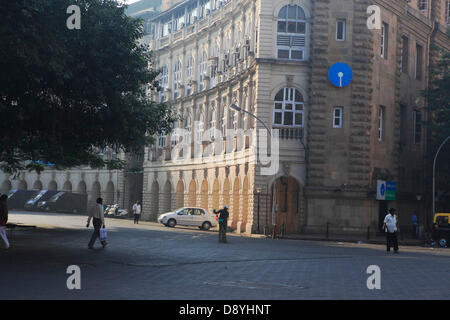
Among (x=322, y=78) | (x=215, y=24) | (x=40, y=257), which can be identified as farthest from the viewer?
(x=215, y=24)

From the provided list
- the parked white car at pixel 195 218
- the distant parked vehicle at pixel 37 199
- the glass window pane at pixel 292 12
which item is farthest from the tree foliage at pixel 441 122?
the distant parked vehicle at pixel 37 199

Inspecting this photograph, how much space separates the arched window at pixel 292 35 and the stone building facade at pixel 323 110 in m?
0.06

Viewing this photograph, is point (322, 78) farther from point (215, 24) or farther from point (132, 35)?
point (132, 35)

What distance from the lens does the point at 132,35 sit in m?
20.3

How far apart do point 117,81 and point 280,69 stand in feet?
82.5

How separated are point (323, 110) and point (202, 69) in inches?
764

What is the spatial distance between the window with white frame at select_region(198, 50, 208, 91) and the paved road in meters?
35.1

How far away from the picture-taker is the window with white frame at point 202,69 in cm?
5894

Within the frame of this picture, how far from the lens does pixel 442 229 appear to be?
1455 inches

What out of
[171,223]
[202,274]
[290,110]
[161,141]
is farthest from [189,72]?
[202,274]

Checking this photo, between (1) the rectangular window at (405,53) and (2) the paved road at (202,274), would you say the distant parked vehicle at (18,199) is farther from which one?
(2) the paved road at (202,274)

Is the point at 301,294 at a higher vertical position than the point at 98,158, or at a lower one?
lower

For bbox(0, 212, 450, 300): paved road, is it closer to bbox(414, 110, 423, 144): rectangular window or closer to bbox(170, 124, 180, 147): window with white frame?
bbox(414, 110, 423, 144): rectangular window
